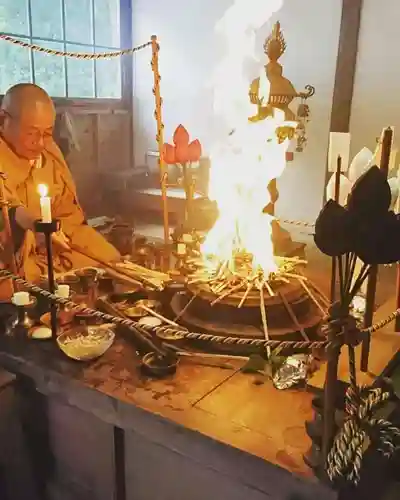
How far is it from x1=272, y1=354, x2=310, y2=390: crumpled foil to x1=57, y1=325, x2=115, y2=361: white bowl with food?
2.17 ft

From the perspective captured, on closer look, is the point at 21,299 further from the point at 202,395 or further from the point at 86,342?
the point at 202,395

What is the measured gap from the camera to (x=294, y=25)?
17.2 ft

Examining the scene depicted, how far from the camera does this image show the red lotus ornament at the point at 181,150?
3.11 m

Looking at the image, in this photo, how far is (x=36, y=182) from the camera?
3246 mm

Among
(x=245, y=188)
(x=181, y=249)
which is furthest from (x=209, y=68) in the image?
(x=245, y=188)

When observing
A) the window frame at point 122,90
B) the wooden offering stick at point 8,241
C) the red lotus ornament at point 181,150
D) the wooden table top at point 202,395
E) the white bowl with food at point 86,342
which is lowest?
the wooden table top at point 202,395

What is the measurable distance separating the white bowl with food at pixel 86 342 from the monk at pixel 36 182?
684 millimetres

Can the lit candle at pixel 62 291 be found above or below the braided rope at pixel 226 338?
below

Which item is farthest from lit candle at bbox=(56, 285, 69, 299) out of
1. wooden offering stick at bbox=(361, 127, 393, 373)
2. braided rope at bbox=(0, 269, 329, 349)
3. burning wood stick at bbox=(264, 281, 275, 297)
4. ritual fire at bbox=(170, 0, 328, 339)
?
wooden offering stick at bbox=(361, 127, 393, 373)

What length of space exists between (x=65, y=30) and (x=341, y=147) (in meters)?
4.37

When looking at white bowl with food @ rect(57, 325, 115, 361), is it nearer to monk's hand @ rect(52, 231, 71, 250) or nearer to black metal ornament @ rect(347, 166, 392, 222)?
monk's hand @ rect(52, 231, 71, 250)

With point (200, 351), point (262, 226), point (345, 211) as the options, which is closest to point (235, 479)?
point (200, 351)

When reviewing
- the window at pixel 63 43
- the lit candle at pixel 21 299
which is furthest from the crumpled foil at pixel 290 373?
the window at pixel 63 43

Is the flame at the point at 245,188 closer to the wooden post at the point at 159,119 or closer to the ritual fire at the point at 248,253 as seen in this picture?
the ritual fire at the point at 248,253
